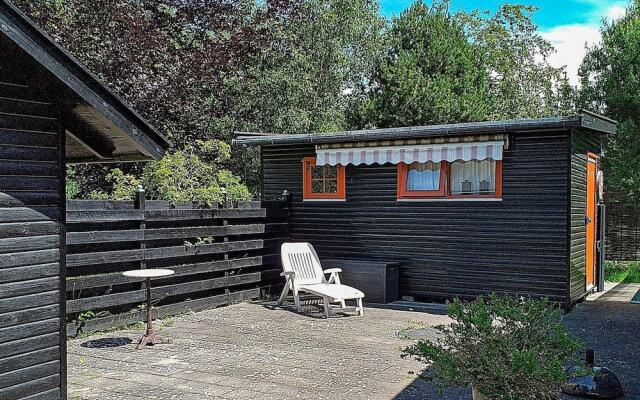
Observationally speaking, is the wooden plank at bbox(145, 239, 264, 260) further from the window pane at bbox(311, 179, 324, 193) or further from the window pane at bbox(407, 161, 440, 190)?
the window pane at bbox(407, 161, 440, 190)

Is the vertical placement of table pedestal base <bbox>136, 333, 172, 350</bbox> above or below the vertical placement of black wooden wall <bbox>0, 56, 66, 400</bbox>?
below

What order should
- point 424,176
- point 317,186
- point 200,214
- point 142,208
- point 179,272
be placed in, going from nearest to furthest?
1. point 142,208
2. point 179,272
3. point 200,214
4. point 424,176
5. point 317,186

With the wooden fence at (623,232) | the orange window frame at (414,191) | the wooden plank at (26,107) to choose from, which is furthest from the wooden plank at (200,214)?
the wooden fence at (623,232)

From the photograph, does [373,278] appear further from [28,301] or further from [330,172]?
[28,301]

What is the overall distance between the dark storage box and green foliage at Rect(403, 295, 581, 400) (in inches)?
223

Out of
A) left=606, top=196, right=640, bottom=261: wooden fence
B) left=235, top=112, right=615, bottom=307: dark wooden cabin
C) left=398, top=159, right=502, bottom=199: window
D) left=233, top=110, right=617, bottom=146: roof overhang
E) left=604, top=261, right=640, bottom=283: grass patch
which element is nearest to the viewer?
left=233, top=110, right=617, bottom=146: roof overhang

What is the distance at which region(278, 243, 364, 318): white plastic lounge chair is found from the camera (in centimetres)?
849

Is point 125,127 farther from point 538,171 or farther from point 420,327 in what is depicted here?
point 538,171

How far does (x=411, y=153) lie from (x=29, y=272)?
672cm

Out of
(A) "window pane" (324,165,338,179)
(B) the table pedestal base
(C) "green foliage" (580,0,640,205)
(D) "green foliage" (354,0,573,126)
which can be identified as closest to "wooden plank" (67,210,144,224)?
(B) the table pedestal base

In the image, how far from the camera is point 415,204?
32.4 ft

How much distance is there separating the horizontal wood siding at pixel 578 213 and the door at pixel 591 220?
292 millimetres

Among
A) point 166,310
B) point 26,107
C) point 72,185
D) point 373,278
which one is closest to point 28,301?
point 26,107

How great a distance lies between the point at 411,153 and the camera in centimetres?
957
